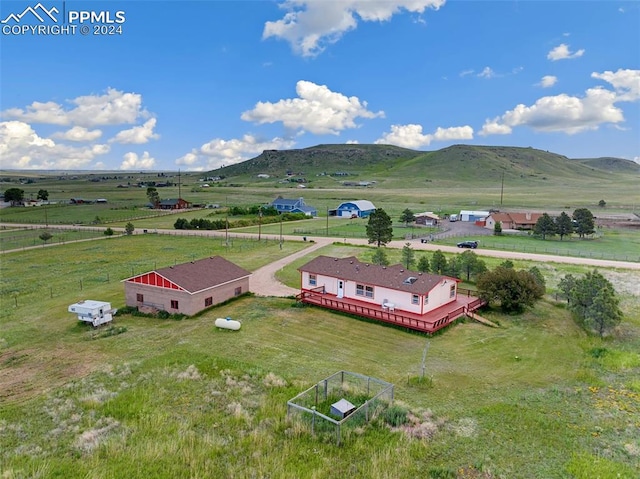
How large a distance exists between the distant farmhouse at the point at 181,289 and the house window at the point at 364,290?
10023 millimetres

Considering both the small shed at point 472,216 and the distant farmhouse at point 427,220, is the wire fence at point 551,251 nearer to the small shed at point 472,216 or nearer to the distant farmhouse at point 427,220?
the distant farmhouse at point 427,220

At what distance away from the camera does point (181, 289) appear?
98.3 feet

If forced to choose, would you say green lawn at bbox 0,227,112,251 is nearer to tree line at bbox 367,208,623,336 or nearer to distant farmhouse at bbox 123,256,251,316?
distant farmhouse at bbox 123,256,251,316

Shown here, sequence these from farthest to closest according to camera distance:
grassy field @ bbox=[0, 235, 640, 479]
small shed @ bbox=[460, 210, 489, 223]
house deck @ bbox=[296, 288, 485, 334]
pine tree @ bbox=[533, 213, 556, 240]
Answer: small shed @ bbox=[460, 210, 489, 223], pine tree @ bbox=[533, 213, 556, 240], house deck @ bbox=[296, 288, 485, 334], grassy field @ bbox=[0, 235, 640, 479]

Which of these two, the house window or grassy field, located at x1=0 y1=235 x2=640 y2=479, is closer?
grassy field, located at x1=0 y1=235 x2=640 y2=479

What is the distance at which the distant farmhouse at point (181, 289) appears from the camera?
99.0 ft

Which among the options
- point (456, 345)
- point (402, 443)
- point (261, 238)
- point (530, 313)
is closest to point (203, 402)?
point (402, 443)

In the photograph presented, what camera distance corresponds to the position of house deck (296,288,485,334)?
90.9 feet

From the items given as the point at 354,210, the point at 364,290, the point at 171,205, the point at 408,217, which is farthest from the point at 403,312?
the point at 171,205

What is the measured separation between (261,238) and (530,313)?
43956mm

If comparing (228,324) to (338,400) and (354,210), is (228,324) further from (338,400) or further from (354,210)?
(354,210)

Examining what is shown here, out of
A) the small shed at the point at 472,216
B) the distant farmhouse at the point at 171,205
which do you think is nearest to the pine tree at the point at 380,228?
the small shed at the point at 472,216

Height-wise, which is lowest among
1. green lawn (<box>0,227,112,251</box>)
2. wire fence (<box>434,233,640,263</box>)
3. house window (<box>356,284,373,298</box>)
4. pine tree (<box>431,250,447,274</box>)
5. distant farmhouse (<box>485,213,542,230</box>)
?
green lawn (<box>0,227,112,251</box>)

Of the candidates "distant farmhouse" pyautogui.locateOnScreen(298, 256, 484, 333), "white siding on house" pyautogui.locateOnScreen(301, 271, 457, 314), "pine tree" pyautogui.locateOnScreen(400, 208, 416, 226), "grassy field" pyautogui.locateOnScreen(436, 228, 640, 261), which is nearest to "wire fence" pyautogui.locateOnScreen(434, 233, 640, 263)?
"grassy field" pyautogui.locateOnScreen(436, 228, 640, 261)
